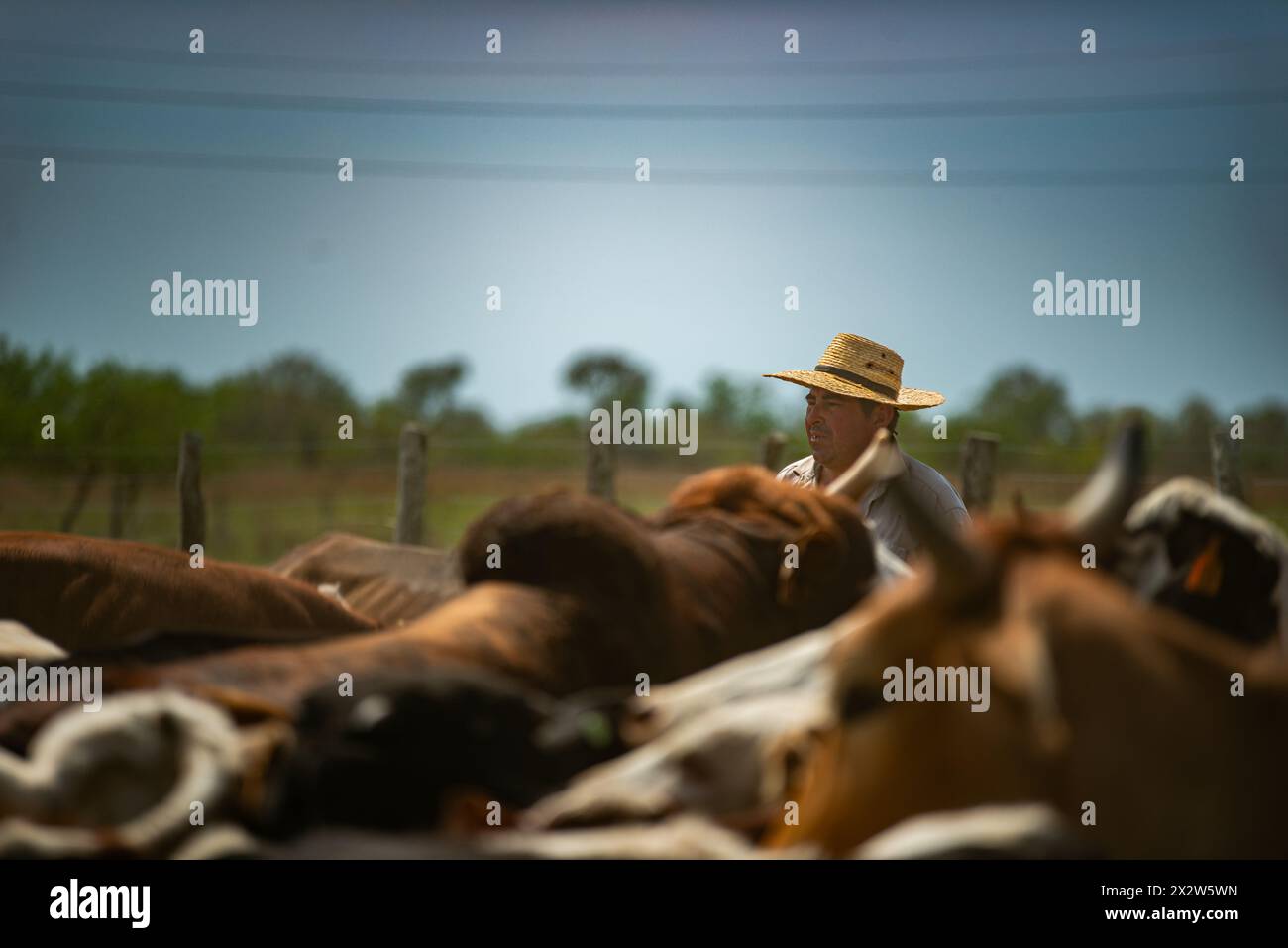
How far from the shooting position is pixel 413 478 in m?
13.8

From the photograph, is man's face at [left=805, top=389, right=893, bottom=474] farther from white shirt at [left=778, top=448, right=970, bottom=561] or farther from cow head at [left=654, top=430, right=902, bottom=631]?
cow head at [left=654, top=430, right=902, bottom=631]

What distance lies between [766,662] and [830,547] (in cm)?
89

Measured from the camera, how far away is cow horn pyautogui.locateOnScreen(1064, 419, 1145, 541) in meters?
2.01

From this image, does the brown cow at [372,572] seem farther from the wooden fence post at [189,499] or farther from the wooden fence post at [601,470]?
the wooden fence post at [601,470]

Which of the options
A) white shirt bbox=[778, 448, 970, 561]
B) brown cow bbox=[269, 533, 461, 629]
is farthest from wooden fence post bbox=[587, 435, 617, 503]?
white shirt bbox=[778, 448, 970, 561]

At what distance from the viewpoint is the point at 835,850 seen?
2006 millimetres

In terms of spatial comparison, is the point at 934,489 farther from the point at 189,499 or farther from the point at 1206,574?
the point at 189,499

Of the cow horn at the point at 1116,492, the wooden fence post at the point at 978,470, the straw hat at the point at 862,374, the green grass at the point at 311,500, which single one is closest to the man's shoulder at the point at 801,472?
the straw hat at the point at 862,374

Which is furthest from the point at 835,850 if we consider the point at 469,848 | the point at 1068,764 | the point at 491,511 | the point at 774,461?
the point at 774,461

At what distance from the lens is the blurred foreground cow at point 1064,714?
1856mm

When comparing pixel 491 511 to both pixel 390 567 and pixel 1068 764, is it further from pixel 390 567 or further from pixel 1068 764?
pixel 390 567

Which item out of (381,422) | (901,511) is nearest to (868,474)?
(901,511)

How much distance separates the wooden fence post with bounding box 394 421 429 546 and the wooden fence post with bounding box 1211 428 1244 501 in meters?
8.26

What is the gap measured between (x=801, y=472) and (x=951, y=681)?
4119 millimetres
